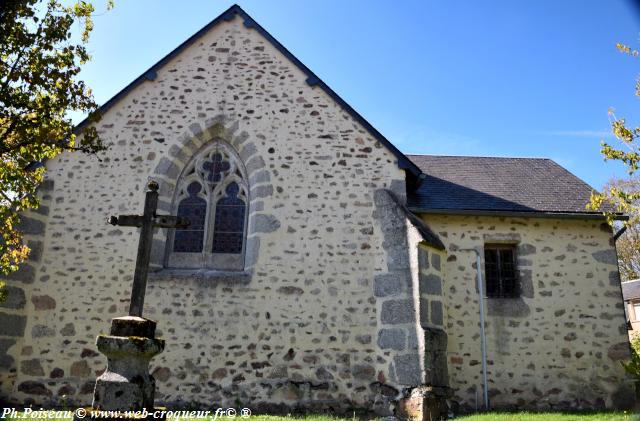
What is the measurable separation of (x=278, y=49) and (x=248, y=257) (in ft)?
13.7

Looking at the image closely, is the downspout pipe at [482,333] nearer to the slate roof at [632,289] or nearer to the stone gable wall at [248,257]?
the stone gable wall at [248,257]

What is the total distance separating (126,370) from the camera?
459 cm

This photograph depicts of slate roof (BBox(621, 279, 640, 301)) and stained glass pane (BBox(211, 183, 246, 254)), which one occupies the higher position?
slate roof (BBox(621, 279, 640, 301))

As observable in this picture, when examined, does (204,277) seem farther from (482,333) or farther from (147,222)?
(482,333)

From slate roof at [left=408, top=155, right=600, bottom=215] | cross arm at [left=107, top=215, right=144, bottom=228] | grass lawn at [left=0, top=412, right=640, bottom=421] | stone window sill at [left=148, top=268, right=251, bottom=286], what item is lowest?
grass lawn at [left=0, top=412, right=640, bottom=421]

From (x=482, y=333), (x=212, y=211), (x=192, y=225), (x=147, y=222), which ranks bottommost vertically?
(x=482, y=333)

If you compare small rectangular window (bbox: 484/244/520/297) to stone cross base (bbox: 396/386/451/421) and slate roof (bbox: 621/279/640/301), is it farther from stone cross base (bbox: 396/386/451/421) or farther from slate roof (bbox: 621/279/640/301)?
slate roof (bbox: 621/279/640/301)

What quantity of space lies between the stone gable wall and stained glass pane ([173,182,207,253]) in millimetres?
274

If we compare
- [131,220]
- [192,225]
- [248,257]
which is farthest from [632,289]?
[131,220]

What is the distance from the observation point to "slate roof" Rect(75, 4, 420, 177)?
29.6 feet

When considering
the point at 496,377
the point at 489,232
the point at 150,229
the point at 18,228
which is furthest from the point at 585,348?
the point at 18,228

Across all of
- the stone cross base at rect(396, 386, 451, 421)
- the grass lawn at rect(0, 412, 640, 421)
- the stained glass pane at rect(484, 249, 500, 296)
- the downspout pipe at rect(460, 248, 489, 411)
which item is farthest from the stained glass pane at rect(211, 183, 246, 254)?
the stained glass pane at rect(484, 249, 500, 296)

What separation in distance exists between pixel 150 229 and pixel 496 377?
6284 millimetres

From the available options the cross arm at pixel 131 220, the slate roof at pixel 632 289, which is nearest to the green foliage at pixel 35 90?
the cross arm at pixel 131 220
